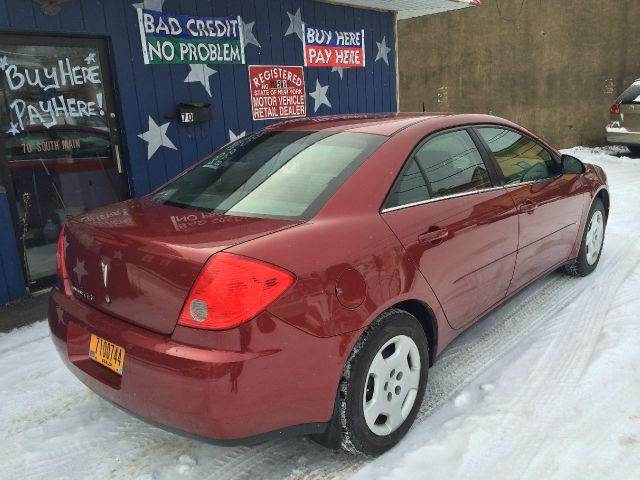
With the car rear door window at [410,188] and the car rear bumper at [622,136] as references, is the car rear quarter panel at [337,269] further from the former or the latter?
the car rear bumper at [622,136]

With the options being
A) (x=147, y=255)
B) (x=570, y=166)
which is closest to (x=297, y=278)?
(x=147, y=255)

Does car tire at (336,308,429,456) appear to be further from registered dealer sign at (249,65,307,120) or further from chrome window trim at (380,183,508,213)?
registered dealer sign at (249,65,307,120)

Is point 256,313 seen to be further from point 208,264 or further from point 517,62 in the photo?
point 517,62

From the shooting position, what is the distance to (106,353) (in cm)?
223

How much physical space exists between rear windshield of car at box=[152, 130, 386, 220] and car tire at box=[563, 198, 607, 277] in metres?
2.55

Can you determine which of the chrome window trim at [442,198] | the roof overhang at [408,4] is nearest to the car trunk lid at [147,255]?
the chrome window trim at [442,198]

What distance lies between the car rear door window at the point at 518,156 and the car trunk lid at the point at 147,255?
69.5 inches

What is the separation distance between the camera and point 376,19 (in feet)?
25.0

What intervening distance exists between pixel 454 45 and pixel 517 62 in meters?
1.42

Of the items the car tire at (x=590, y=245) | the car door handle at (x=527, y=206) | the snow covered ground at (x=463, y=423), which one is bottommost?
the snow covered ground at (x=463, y=423)

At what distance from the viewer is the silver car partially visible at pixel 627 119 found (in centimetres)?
1025

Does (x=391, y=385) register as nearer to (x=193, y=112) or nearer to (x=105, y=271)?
(x=105, y=271)

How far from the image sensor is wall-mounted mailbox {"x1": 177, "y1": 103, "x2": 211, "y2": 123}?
5422 mm

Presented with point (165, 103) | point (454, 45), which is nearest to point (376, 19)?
point (165, 103)
